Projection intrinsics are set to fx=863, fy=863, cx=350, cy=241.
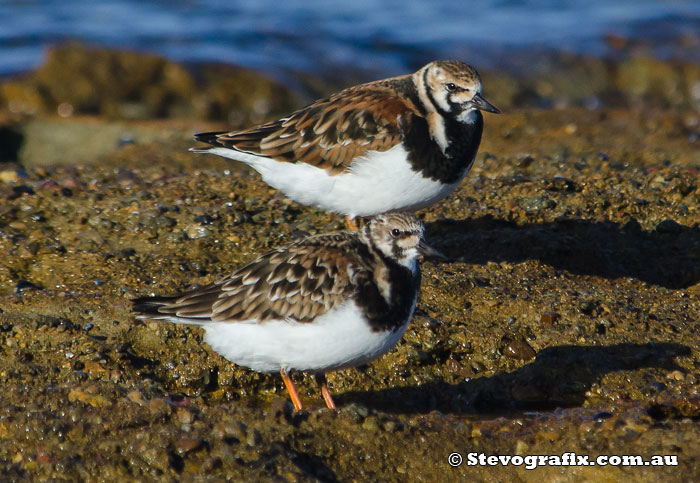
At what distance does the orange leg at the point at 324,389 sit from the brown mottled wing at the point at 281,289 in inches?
18.4

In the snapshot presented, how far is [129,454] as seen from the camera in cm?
357

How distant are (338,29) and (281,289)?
1126 cm

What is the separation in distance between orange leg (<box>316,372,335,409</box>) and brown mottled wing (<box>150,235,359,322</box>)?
0.47m

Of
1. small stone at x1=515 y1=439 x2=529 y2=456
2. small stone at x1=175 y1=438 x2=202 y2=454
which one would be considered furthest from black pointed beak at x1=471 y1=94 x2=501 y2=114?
small stone at x1=175 y1=438 x2=202 y2=454

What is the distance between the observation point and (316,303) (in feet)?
13.2

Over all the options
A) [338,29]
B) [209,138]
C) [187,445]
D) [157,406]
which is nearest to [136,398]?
[157,406]

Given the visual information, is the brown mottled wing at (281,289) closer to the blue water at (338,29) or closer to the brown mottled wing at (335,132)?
the brown mottled wing at (335,132)

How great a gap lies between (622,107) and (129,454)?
35.9 ft

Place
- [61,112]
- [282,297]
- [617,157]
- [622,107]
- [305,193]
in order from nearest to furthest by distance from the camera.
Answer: [282,297], [305,193], [617,157], [61,112], [622,107]

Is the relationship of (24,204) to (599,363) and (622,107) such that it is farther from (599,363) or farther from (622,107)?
(622,107)

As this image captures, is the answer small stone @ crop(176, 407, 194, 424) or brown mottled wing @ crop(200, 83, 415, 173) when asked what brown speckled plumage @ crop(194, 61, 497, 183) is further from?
small stone @ crop(176, 407, 194, 424)

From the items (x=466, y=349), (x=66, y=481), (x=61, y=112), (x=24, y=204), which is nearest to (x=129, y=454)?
(x=66, y=481)

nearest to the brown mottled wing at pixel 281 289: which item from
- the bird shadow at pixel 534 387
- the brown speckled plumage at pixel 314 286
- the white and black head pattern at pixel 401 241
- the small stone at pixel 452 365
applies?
the brown speckled plumage at pixel 314 286

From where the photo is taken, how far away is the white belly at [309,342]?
3.92 m
